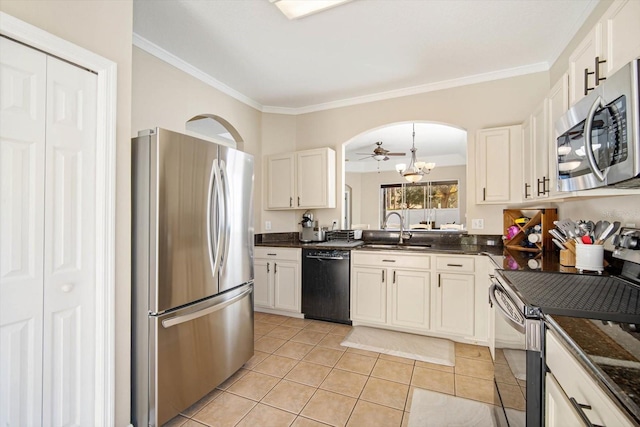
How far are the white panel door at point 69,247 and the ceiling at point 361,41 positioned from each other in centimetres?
109

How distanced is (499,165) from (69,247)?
10.8 feet

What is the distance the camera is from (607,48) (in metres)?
1.30

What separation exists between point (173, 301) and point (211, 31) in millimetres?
2045

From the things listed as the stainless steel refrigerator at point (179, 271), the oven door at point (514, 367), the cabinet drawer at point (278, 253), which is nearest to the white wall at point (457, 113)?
the cabinet drawer at point (278, 253)

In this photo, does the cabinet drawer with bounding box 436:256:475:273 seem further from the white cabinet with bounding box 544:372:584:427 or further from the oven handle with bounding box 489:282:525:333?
the white cabinet with bounding box 544:372:584:427

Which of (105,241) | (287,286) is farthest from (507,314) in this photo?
(287,286)

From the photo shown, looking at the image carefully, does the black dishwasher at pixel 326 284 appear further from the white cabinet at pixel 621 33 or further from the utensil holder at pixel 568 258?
the white cabinet at pixel 621 33

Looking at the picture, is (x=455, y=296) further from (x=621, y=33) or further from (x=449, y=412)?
(x=621, y=33)

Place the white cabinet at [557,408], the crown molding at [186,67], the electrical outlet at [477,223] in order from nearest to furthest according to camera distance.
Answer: the white cabinet at [557,408], the crown molding at [186,67], the electrical outlet at [477,223]

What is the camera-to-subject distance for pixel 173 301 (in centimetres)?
169

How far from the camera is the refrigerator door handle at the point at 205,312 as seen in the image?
65.7 inches

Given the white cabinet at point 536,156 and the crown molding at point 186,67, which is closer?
the white cabinet at point 536,156

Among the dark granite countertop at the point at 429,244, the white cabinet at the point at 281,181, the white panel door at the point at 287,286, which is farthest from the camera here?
the white cabinet at the point at 281,181

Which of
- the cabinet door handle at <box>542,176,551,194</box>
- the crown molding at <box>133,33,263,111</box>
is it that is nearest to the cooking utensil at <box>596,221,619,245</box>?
the cabinet door handle at <box>542,176,551,194</box>
